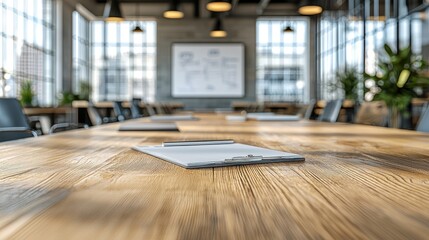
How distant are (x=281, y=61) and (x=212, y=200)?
474 inches

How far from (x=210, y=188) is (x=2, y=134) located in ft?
5.66

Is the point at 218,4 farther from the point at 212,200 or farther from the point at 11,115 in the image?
the point at 212,200

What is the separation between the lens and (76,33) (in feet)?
35.7

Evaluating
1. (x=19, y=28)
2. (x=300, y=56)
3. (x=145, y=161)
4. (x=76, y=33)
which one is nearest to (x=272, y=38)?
(x=300, y=56)

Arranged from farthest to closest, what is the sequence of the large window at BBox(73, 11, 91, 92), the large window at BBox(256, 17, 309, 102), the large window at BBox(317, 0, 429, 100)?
the large window at BBox(256, 17, 309, 102), the large window at BBox(73, 11, 91, 92), the large window at BBox(317, 0, 429, 100)

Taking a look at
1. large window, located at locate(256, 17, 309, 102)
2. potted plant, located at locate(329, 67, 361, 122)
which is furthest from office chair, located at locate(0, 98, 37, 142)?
large window, located at locate(256, 17, 309, 102)

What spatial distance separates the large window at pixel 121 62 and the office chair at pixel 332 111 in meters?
9.16

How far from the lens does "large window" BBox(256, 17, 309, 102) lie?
12.0 meters

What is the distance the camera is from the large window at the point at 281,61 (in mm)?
11977

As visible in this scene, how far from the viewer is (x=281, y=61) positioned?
1221 centimetres

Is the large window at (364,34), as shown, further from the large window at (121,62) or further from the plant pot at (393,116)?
the large window at (121,62)

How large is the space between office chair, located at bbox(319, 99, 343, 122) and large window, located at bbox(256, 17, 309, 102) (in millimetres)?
8849

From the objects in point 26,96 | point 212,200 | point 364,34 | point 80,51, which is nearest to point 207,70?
point 80,51

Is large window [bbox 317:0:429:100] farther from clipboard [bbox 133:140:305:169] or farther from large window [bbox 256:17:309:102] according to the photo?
clipboard [bbox 133:140:305:169]
